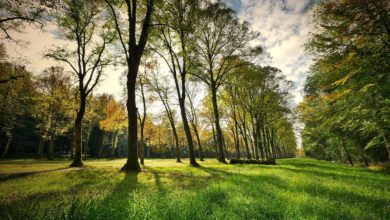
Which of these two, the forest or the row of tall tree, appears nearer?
the forest

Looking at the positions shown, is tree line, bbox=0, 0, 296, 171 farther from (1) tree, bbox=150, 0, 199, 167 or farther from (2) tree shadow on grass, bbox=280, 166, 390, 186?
(2) tree shadow on grass, bbox=280, 166, 390, 186

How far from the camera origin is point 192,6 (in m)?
18.8

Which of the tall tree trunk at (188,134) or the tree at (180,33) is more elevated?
the tree at (180,33)

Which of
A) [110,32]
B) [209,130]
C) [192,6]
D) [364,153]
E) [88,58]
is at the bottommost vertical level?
[364,153]

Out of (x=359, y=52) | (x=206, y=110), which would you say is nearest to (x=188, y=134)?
(x=359, y=52)

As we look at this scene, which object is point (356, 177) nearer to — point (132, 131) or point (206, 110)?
point (132, 131)

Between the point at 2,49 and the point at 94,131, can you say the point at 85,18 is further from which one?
the point at 94,131

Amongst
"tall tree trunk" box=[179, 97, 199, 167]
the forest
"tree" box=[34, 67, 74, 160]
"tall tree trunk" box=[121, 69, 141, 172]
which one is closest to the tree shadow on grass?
the forest

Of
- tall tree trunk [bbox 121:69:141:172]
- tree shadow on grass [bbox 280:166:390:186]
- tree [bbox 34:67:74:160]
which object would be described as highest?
tree [bbox 34:67:74:160]

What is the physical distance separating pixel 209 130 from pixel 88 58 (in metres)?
30.2

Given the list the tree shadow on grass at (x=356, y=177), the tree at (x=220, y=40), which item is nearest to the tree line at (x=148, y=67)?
the tree at (x=220, y=40)

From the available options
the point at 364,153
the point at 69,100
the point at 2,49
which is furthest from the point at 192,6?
the point at 364,153

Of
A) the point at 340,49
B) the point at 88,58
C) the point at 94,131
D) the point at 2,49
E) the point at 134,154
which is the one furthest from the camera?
the point at 94,131

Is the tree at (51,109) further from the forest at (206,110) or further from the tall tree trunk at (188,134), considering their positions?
the tall tree trunk at (188,134)
